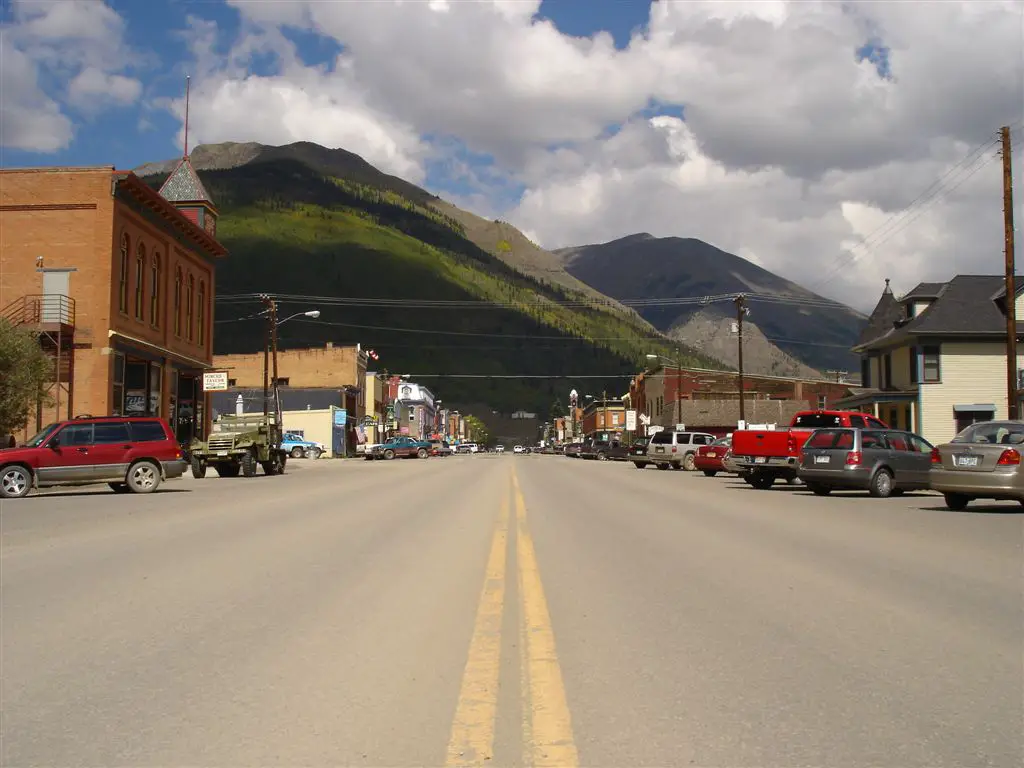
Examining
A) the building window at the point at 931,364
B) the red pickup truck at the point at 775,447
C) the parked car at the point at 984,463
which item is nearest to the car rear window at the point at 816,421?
the red pickup truck at the point at 775,447

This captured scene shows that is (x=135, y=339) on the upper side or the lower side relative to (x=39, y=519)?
upper

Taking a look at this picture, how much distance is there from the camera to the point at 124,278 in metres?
42.7

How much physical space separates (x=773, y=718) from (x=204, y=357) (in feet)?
178

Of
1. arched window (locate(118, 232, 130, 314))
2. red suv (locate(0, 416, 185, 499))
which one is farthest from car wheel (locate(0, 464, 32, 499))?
arched window (locate(118, 232, 130, 314))

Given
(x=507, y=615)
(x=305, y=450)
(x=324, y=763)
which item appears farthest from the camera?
(x=305, y=450)

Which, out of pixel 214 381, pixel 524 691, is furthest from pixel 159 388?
pixel 524 691

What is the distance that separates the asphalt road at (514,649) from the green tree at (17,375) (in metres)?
18.7

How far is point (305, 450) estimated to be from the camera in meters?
74.1

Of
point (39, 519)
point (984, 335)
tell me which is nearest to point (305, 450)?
point (984, 335)

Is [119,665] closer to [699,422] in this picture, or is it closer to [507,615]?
[507,615]

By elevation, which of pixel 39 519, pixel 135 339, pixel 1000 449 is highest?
pixel 135 339

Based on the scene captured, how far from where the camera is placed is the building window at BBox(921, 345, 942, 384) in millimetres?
48031

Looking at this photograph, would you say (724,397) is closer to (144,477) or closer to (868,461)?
(868,461)

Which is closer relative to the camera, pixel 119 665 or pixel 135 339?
pixel 119 665
